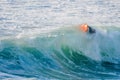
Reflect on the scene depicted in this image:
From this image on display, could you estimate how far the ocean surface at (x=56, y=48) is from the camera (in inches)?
408

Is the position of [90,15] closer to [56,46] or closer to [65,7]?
[65,7]

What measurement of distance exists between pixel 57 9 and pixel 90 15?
1653mm

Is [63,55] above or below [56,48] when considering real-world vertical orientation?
below

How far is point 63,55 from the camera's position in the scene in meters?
11.8

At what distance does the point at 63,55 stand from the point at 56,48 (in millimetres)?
367

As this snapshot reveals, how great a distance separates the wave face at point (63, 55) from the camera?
10.4 meters

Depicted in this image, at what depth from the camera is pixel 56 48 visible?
39.6 ft

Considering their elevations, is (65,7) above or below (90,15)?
above

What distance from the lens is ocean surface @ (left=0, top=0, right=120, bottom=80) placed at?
408 inches

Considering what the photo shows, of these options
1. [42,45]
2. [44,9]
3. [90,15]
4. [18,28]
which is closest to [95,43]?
[42,45]

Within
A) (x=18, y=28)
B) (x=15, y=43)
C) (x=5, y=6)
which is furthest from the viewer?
(x=5, y=6)

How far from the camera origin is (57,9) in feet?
60.3

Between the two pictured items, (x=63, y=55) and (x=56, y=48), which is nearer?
(x=63, y=55)

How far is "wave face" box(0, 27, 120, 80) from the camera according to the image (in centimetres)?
1039
